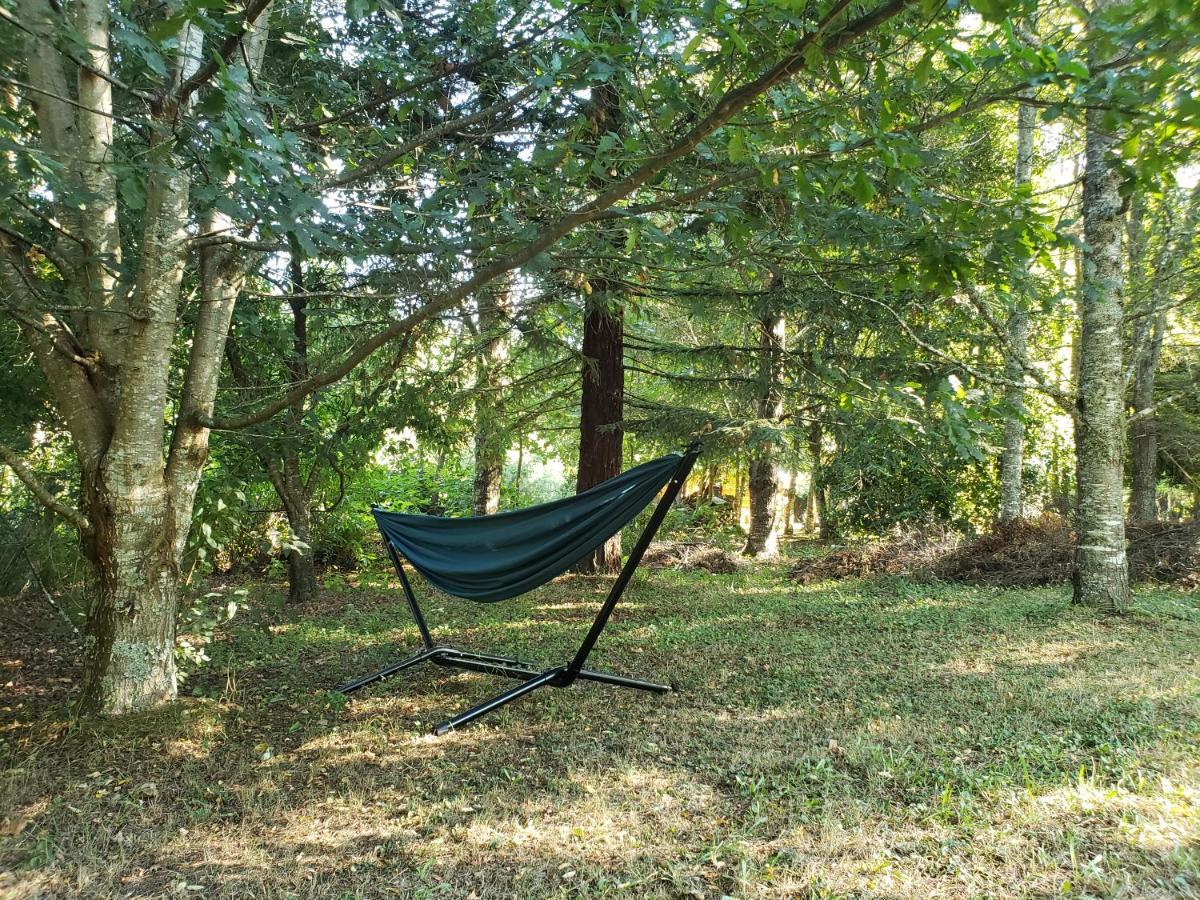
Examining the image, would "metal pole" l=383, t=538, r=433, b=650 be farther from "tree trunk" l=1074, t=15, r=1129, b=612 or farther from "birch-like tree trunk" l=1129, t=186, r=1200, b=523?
"birch-like tree trunk" l=1129, t=186, r=1200, b=523

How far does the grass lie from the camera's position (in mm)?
1866

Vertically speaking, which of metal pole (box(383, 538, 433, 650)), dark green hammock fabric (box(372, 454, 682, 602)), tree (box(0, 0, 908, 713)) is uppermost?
tree (box(0, 0, 908, 713))

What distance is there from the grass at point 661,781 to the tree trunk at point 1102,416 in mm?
722

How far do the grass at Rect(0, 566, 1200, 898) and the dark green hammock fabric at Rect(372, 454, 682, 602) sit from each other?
0.62 meters

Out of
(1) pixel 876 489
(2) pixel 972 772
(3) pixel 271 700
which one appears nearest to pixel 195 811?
(3) pixel 271 700

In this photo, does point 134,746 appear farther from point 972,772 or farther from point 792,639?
point 792,639

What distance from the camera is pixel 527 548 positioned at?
338 cm

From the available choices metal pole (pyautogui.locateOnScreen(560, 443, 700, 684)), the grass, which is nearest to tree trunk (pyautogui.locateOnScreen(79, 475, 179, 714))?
the grass

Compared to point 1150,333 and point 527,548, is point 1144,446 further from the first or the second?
point 527,548

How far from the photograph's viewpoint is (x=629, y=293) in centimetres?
559

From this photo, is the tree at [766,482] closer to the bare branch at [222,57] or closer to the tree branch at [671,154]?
the tree branch at [671,154]

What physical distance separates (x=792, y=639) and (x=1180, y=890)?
291cm

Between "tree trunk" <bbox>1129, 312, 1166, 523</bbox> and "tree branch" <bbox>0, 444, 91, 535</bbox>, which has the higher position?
"tree trunk" <bbox>1129, 312, 1166, 523</bbox>

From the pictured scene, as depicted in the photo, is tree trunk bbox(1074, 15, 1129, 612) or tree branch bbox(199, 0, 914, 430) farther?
tree trunk bbox(1074, 15, 1129, 612)
